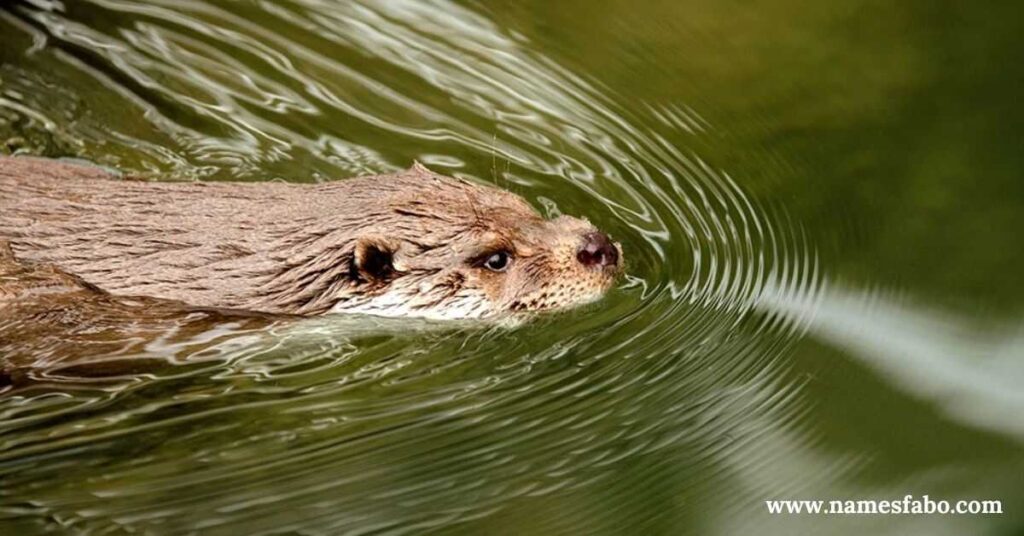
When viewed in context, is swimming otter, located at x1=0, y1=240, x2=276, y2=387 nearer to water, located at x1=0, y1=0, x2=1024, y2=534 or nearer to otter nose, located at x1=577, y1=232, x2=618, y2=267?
water, located at x1=0, y1=0, x2=1024, y2=534

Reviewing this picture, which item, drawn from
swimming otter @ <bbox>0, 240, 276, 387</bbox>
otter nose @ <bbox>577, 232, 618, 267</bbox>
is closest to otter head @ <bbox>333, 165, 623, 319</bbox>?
otter nose @ <bbox>577, 232, 618, 267</bbox>

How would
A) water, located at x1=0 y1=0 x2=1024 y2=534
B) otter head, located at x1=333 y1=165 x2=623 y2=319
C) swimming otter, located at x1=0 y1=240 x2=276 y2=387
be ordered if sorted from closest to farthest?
1. water, located at x1=0 y1=0 x2=1024 y2=534
2. swimming otter, located at x1=0 y1=240 x2=276 y2=387
3. otter head, located at x1=333 y1=165 x2=623 y2=319

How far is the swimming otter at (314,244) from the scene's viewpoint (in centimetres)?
456

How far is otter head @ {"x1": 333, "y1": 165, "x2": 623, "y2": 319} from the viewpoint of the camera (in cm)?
473

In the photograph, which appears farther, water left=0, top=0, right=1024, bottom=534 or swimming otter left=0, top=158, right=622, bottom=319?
swimming otter left=0, top=158, right=622, bottom=319

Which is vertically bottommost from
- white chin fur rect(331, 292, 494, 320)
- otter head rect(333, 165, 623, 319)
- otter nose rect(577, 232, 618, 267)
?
white chin fur rect(331, 292, 494, 320)

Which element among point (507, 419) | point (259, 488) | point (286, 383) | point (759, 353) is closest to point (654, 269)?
point (759, 353)

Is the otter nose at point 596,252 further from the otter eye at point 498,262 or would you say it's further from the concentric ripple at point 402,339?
the otter eye at point 498,262

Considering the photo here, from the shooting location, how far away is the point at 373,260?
466 cm

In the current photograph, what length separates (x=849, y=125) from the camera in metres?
5.48

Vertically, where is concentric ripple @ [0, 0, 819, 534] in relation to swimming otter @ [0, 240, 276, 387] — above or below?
above

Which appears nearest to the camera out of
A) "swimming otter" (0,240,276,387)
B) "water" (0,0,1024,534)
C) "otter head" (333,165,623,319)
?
"water" (0,0,1024,534)

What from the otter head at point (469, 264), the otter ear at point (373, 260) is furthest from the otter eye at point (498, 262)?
the otter ear at point (373, 260)

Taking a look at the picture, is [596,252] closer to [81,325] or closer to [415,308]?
[415,308]
